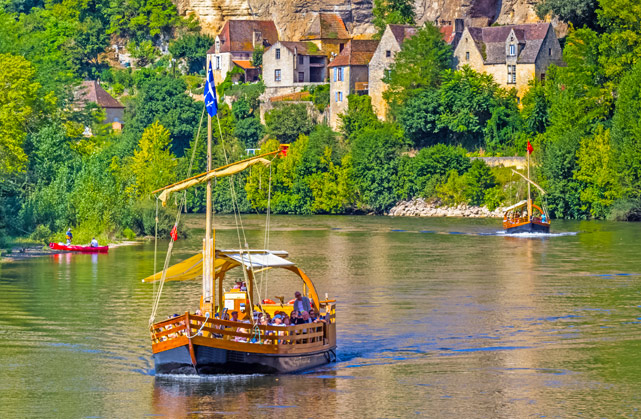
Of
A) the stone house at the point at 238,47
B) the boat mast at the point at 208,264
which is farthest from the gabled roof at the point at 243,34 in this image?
the boat mast at the point at 208,264

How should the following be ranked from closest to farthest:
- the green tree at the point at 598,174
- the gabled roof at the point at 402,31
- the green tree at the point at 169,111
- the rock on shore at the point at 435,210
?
the green tree at the point at 598,174
the rock on shore at the point at 435,210
the gabled roof at the point at 402,31
the green tree at the point at 169,111

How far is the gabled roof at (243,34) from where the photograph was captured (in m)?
156

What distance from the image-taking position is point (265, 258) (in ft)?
138

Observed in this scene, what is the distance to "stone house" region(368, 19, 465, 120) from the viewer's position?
132m

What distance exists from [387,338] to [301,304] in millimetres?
6353

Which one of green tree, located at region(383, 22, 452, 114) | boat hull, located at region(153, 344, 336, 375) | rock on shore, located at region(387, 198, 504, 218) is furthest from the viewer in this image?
green tree, located at region(383, 22, 452, 114)

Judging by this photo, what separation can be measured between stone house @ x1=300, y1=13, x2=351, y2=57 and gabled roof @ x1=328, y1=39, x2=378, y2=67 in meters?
7.68

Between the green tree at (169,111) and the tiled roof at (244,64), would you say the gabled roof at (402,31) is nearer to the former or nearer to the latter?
the green tree at (169,111)

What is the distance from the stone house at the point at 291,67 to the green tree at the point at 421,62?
60.3 feet

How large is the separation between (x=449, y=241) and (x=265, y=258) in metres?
45.3

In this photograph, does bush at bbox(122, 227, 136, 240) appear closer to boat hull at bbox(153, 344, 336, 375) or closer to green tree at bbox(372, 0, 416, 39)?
boat hull at bbox(153, 344, 336, 375)

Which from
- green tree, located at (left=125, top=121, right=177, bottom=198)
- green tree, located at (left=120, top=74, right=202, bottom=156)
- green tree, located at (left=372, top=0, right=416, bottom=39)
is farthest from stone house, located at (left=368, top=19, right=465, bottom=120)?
green tree, located at (left=125, top=121, right=177, bottom=198)

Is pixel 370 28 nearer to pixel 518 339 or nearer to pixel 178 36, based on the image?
pixel 178 36

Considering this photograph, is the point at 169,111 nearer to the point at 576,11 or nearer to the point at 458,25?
the point at 458,25
